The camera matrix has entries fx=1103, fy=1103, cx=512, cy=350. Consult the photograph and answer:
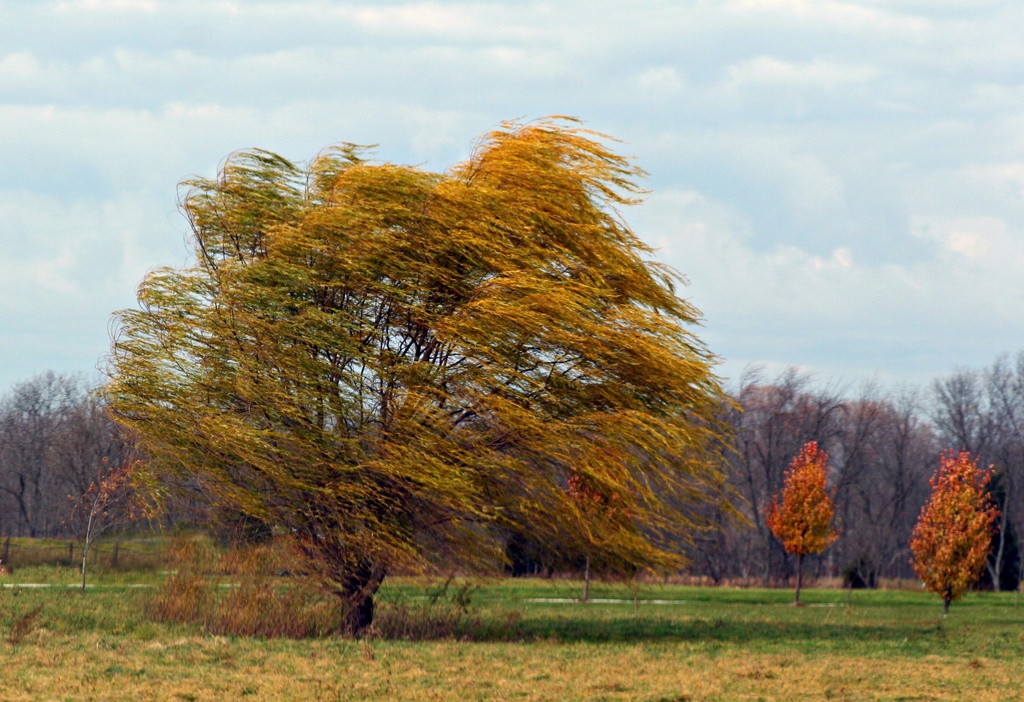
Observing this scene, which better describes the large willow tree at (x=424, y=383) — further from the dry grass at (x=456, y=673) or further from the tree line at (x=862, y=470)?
the tree line at (x=862, y=470)

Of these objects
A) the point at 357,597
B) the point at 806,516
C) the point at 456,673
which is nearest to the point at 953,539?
the point at 806,516

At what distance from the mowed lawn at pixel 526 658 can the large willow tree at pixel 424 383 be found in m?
1.90

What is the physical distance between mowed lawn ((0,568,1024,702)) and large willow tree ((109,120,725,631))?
1901mm

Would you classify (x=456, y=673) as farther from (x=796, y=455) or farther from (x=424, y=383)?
(x=796, y=455)

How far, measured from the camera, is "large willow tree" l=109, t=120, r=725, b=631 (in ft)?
58.6

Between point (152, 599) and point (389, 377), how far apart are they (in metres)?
6.40

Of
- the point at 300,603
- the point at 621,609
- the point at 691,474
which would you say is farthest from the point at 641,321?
the point at 621,609

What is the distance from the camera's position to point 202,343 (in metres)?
18.6

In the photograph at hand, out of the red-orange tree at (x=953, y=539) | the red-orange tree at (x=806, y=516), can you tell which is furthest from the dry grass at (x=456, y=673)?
the red-orange tree at (x=806, y=516)

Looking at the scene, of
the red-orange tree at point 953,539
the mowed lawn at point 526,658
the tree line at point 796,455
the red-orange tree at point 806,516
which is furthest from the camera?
the tree line at point 796,455

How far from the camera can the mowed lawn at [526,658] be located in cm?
1275

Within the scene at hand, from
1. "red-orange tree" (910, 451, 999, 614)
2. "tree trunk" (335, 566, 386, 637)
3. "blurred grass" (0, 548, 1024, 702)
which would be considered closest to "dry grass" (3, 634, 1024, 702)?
"blurred grass" (0, 548, 1024, 702)

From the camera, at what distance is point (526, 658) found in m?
16.0

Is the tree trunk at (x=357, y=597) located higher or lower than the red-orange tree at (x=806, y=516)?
lower
